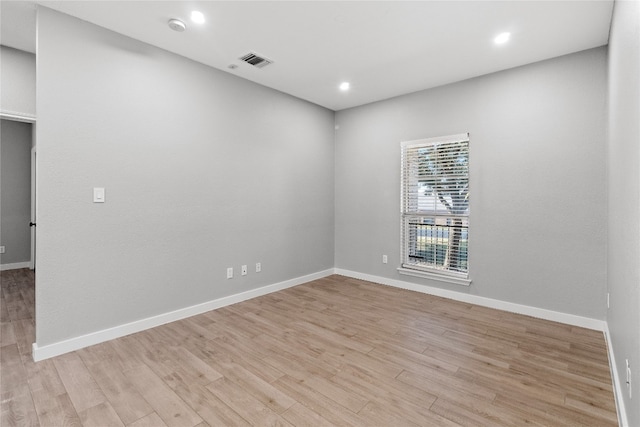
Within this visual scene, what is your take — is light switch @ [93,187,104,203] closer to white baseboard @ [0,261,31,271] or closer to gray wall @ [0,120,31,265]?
gray wall @ [0,120,31,265]

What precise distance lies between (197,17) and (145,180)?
158 cm

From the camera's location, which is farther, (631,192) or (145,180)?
(145,180)

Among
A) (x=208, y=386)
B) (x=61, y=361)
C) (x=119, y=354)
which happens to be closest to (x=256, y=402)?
(x=208, y=386)

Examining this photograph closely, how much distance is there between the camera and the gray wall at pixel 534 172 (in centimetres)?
308

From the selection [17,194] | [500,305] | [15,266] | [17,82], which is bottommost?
[500,305]

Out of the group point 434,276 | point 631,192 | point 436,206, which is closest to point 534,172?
point 436,206

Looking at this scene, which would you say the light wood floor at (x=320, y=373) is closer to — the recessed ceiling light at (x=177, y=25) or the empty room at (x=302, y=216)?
the empty room at (x=302, y=216)

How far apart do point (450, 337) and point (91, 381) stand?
296cm

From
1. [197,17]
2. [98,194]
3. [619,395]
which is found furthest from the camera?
[98,194]

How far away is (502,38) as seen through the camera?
113 inches

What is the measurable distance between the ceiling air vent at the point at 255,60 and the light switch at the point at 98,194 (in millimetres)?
1944

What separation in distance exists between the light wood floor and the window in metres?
0.87

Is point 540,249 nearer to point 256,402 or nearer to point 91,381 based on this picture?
point 256,402

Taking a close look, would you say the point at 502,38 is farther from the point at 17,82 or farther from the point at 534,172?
the point at 17,82
